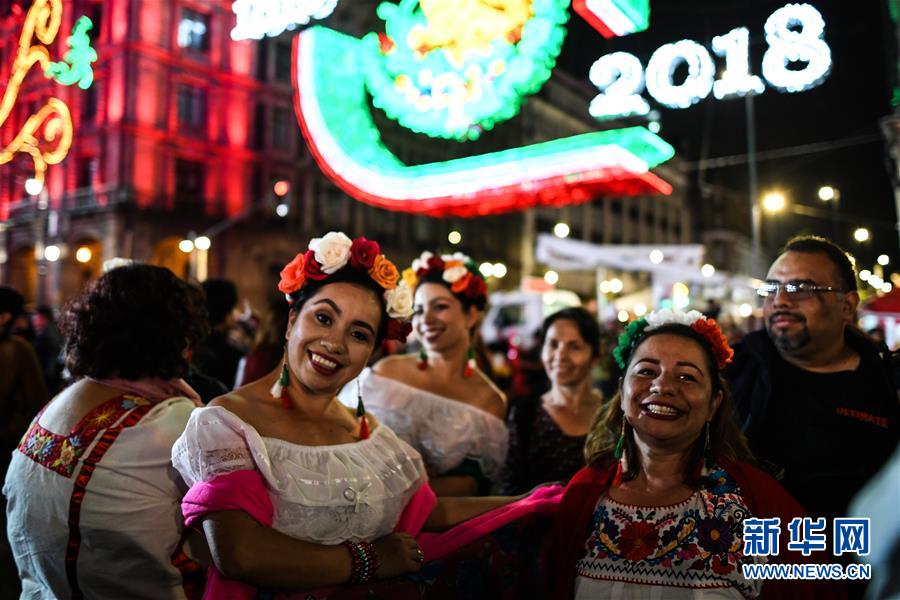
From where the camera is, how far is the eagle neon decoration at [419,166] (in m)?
10.2

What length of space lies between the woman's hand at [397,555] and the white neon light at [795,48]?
20.2 ft

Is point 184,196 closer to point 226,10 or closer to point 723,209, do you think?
point 226,10

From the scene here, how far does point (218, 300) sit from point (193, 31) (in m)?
28.7

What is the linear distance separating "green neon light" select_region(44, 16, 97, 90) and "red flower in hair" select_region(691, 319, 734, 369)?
16.7ft

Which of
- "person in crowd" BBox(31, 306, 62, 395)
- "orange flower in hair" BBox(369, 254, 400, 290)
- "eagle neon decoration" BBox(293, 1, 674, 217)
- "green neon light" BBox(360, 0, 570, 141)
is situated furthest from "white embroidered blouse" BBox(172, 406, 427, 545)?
"eagle neon decoration" BBox(293, 1, 674, 217)

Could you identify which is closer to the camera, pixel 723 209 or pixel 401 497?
pixel 401 497

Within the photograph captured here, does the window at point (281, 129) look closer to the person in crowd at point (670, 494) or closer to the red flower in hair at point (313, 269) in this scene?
the red flower in hair at point (313, 269)

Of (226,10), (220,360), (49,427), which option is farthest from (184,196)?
(49,427)

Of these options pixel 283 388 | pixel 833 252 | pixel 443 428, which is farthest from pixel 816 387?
pixel 283 388

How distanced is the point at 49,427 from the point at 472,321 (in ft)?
8.29

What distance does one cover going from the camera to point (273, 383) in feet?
8.29

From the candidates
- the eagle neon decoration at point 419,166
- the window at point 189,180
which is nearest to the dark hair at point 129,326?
the eagle neon decoration at point 419,166

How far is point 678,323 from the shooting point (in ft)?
8.94

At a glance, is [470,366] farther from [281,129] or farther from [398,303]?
[281,129]
